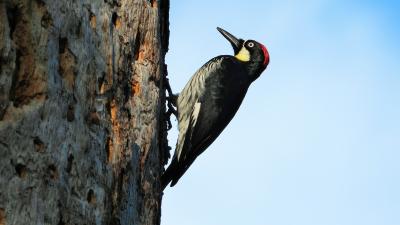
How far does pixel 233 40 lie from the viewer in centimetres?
575

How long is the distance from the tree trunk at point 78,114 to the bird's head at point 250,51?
2611mm

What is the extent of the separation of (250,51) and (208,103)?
1057mm

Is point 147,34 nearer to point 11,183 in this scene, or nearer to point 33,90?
point 33,90

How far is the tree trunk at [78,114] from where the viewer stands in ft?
6.63

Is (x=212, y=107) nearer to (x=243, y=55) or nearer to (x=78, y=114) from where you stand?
(x=243, y=55)

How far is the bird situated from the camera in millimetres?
4335

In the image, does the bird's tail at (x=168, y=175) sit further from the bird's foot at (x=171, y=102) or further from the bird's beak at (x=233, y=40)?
the bird's beak at (x=233, y=40)

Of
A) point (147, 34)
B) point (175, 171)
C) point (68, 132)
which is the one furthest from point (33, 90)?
point (175, 171)

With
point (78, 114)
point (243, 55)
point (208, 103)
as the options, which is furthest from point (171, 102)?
point (78, 114)

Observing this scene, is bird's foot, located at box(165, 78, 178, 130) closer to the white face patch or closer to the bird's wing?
the bird's wing

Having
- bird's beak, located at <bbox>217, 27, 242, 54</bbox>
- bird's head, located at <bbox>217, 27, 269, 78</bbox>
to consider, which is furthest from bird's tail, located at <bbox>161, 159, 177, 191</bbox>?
bird's beak, located at <bbox>217, 27, 242, 54</bbox>

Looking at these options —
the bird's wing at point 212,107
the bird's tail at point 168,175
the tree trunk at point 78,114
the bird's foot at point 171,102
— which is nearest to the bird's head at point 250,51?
the bird's wing at point 212,107

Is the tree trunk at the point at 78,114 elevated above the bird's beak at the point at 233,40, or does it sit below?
below

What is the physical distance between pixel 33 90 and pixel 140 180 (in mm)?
630
